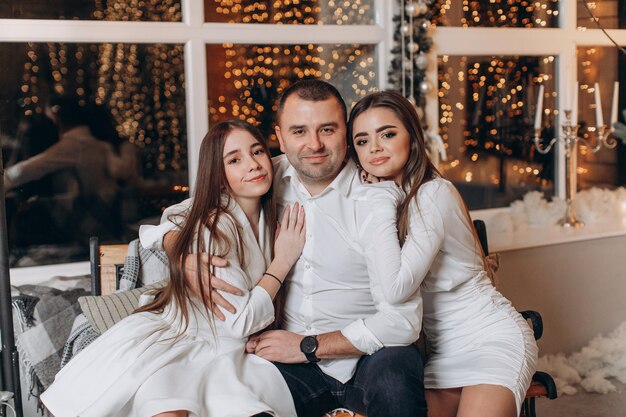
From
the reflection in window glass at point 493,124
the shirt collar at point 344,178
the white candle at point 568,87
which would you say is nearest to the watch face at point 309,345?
the shirt collar at point 344,178

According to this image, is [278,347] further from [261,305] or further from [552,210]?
[552,210]

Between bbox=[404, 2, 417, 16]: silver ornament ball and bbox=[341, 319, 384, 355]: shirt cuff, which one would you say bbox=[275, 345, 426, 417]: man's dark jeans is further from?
bbox=[404, 2, 417, 16]: silver ornament ball

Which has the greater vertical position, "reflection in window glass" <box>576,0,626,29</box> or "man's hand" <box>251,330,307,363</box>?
"reflection in window glass" <box>576,0,626,29</box>

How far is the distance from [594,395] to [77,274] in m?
2.39

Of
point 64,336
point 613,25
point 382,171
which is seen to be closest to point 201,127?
point 64,336

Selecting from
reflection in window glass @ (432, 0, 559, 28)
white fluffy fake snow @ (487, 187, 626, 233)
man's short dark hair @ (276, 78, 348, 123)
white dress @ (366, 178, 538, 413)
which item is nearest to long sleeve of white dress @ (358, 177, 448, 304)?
white dress @ (366, 178, 538, 413)

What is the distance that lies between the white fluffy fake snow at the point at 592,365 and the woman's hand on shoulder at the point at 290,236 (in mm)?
1876

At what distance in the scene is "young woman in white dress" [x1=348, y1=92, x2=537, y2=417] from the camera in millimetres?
2203

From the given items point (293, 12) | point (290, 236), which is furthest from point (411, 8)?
point (290, 236)

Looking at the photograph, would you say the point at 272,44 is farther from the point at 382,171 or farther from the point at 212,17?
the point at 382,171

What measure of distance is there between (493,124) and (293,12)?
1256 millimetres

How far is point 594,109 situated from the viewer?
14.5ft

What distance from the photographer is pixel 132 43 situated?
3.29 m

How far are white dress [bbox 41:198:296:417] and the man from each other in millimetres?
117
